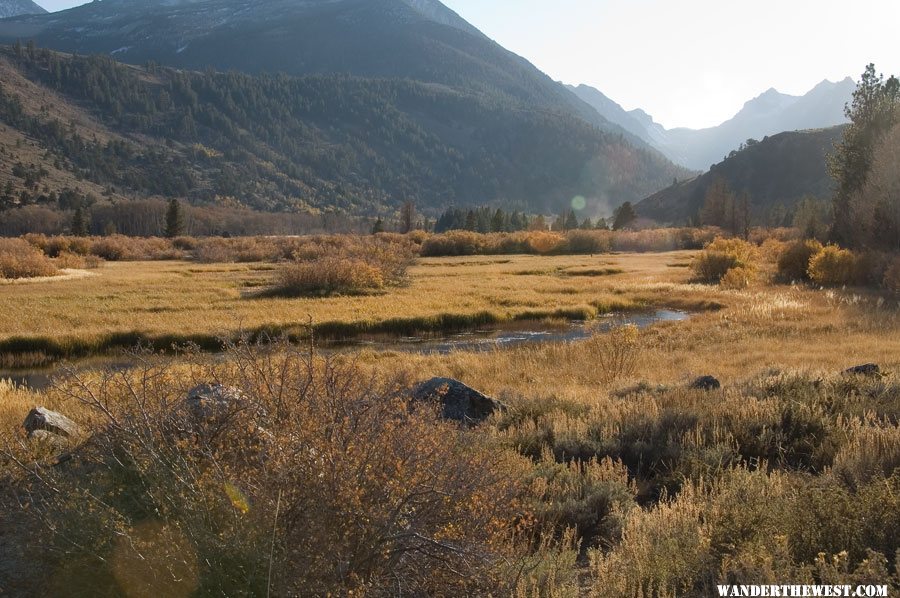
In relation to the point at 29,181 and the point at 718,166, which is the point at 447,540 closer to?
the point at 29,181

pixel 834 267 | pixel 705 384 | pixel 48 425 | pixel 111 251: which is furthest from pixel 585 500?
pixel 111 251

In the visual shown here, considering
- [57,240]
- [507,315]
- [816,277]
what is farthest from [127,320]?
[57,240]

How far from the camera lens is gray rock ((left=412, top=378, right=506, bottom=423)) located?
9.42m

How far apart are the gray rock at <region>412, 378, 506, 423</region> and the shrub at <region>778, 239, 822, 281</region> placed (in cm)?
3272

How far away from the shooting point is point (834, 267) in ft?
109

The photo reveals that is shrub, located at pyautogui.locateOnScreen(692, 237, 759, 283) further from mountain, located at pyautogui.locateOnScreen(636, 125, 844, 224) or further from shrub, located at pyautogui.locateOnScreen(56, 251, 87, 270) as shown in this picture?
mountain, located at pyautogui.locateOnScreen(636, 125, 844, 224)

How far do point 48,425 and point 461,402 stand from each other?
18.3ft

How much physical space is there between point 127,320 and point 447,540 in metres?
22.8

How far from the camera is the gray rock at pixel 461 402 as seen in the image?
9417 millimetres

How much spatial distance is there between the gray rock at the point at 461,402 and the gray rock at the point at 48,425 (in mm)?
4510

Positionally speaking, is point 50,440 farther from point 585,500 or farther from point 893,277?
point 893,277

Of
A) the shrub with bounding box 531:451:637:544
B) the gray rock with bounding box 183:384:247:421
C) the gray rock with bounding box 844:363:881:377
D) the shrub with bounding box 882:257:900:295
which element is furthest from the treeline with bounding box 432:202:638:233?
the gray rock with bounding box 183:384:247:421

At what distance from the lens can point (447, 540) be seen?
3.59m

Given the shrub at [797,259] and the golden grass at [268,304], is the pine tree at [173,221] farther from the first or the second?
the shrub at [797,259]
